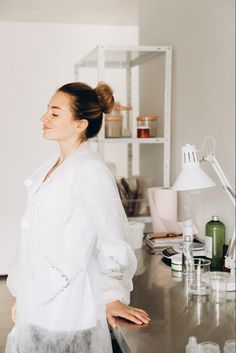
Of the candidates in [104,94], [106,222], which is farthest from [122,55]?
[106,222]

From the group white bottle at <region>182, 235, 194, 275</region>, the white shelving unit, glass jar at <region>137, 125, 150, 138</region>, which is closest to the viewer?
white bottle at <region>182, 235, 194, 275</region>

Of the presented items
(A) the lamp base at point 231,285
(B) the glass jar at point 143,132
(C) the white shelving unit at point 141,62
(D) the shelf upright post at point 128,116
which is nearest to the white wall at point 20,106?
(C) the white shelving unit at point 141,62

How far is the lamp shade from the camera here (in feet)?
4.25

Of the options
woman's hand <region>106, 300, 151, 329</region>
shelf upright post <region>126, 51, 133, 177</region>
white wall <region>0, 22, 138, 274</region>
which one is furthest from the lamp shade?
shelf upright post <region>126, 51, 133, 177</region>

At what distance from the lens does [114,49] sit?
1.92 metres

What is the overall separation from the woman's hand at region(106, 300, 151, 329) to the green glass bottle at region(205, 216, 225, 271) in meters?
0.39

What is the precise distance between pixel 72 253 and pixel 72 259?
0.01m

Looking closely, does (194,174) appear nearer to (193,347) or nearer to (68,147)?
(68,147)

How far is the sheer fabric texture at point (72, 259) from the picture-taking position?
3.87 ft

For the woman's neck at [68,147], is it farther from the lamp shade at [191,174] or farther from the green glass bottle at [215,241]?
the green glass bottle at [215,241]

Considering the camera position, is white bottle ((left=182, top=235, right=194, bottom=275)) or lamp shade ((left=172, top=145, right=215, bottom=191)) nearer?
lamp shade ((left=172, top=145, right=215, bottom=191))

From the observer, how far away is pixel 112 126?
2.01 metres

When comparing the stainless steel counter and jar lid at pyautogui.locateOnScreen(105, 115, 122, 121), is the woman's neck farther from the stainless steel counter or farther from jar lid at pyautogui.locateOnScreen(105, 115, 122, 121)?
jar lid at pyautogui.locateOnScreen(105, 115, 122, 121)

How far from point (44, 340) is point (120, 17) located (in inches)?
50.1
